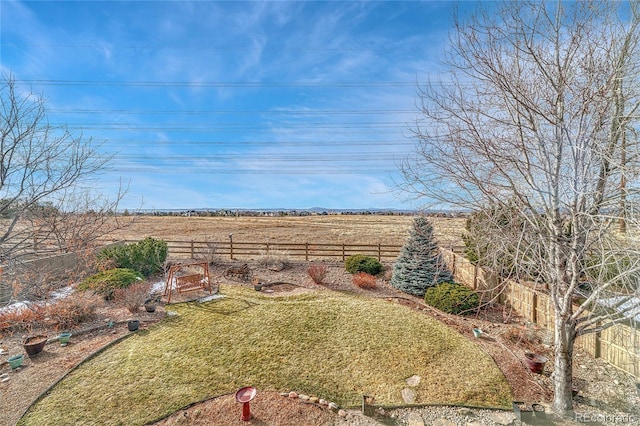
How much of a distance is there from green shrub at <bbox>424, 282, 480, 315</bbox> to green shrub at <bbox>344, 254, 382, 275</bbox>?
10.4ft

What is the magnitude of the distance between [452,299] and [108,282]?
10382mm

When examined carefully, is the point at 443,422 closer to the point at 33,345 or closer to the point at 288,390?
the point at 288,390

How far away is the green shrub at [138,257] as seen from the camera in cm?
1090

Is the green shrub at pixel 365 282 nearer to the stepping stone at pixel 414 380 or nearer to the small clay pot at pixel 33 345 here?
the stepping stone at pixel 414 380

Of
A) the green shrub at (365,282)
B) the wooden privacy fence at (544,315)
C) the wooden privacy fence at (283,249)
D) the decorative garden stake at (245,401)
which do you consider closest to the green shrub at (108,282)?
the wooden privacy fence at (283,249)

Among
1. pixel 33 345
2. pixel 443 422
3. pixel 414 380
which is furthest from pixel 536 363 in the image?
pixel 33 345

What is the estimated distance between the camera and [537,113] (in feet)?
12.3

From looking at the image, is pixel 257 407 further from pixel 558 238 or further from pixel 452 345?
pixel 558 238

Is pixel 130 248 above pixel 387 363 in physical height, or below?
above

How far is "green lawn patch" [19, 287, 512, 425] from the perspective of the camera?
4.30 meters

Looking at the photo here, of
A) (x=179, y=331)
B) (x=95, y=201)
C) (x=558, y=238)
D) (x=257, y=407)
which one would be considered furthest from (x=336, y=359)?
(x=95, y=201)

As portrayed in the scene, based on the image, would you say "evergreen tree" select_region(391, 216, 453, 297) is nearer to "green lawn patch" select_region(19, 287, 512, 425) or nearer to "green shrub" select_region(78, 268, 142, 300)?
"green lawn patch" select_region(19, 287, 512, 425)

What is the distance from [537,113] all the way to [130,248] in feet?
43.4

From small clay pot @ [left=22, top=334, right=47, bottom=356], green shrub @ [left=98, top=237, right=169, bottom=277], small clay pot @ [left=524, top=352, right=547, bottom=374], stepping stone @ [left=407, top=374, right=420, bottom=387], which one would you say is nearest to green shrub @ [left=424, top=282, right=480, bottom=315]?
small clay pot @ [left=524, top=352, right=547, bottom=374]
